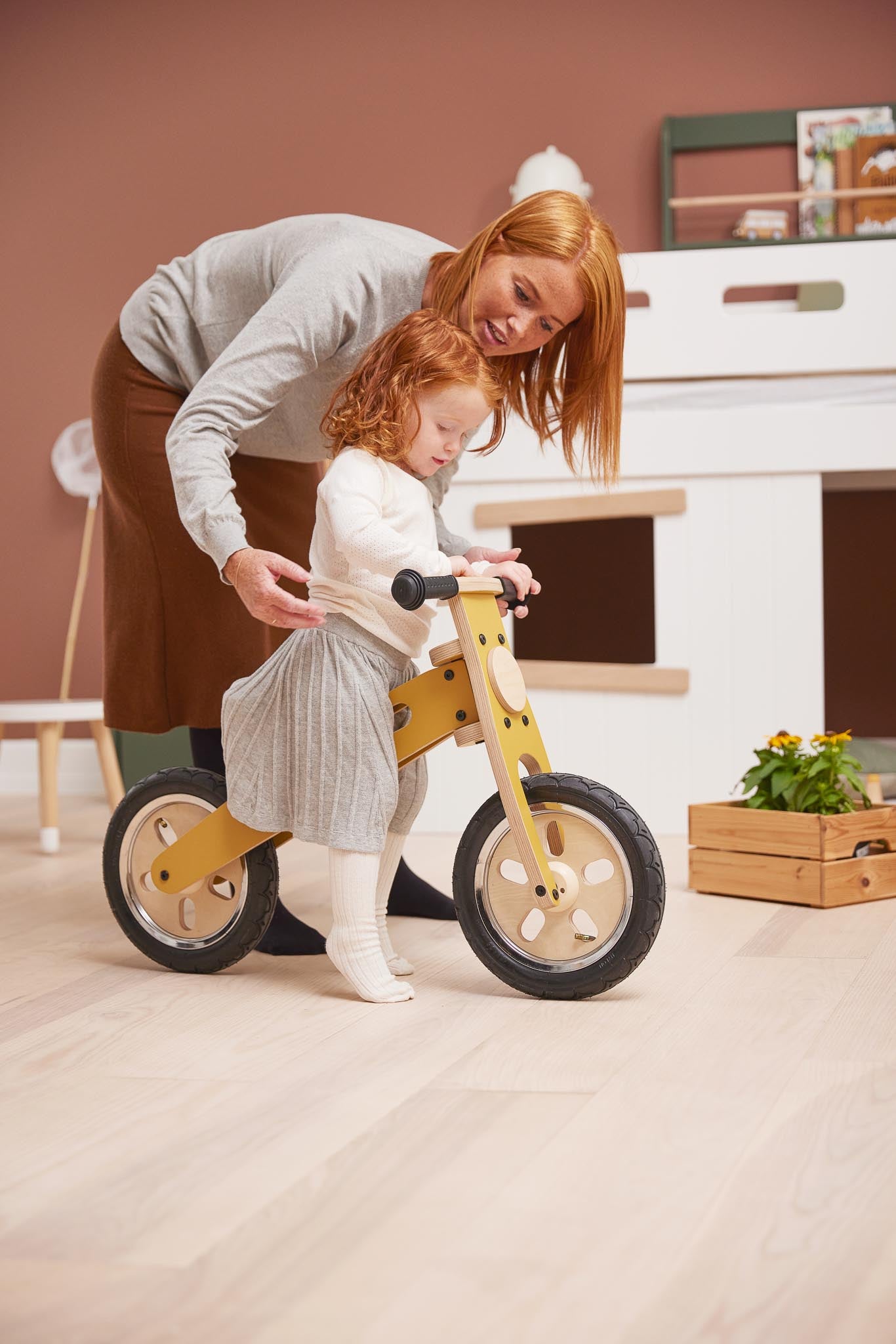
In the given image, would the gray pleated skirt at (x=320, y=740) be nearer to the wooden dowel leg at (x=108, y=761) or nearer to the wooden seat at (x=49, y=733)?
the wooden seat at (x=49, y=733)

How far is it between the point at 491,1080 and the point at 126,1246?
1.22 feet

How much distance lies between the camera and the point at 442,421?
1.37m

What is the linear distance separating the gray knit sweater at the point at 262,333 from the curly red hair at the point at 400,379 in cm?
8

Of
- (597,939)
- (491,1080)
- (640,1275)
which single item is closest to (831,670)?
(597,939)

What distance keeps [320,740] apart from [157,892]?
1.01 ft

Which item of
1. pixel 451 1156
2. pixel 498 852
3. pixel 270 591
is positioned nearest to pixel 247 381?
pixel 270 591

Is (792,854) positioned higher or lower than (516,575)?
lower

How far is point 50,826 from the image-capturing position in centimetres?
238

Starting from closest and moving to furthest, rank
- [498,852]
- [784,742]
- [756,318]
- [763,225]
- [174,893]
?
[498,852]
[174,893]
[784,742]
[756,318]
[763,225]

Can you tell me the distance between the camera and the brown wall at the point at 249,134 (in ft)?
10.8

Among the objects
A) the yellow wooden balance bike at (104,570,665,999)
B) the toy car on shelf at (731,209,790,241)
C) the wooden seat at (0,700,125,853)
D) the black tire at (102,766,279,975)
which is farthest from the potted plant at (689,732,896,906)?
the toy car on shelf at (731,209,790,241)

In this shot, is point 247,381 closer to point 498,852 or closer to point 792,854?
point 498,852

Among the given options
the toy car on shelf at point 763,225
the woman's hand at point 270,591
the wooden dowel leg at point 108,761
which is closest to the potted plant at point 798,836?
the woman's hand at point 270,591

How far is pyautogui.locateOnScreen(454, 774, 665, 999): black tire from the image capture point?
1261 millimetres
